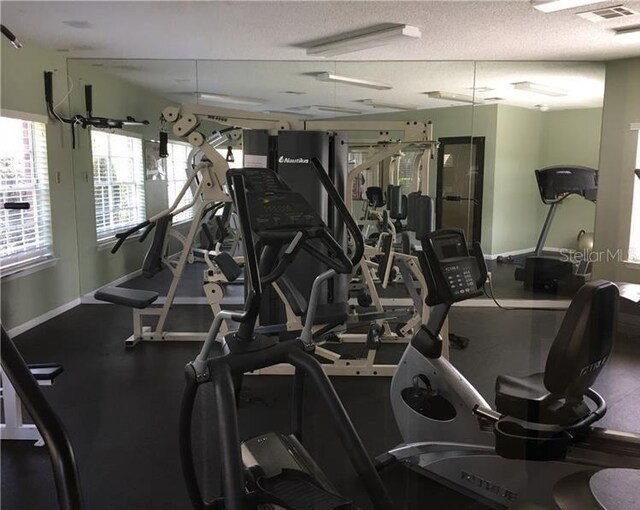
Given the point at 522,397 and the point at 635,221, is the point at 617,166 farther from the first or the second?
Answer: the point at 522,397

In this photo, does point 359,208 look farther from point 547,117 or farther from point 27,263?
point 27,263

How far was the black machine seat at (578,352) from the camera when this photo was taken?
1.62m

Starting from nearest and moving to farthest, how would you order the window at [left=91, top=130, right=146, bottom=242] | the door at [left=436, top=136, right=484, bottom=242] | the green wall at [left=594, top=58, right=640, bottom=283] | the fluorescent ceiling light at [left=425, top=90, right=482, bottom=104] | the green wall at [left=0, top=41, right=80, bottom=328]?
1. the green wall at [left=0, top=41, right=80, bottom=328]
2. the green wall at [left=594, top=58, right=640, bottom=283]
3. the window at [left=91, top=130, right=146, bottom=242]
4. the fluorescent ceiling light at [left=425, top=90, right=482, bottom=104]
5. the door at [left=436, top=136, right=484, bottom=242]

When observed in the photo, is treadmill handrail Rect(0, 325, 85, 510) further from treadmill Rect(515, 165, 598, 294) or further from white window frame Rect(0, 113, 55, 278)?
treadmill Rect(515, 165, 598, 294)

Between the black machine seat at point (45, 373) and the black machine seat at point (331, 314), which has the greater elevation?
the black machine seat at point (331, 314)

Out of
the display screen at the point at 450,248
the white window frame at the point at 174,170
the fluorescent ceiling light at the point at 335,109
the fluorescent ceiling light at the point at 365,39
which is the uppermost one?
the fluorescent ceiling light at the point at 365,39

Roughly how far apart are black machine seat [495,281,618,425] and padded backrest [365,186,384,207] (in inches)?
147

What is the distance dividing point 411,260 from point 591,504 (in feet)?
7.55

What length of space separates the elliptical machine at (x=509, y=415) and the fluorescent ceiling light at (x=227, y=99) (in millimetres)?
4012

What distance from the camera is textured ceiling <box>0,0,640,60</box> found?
3311 mm

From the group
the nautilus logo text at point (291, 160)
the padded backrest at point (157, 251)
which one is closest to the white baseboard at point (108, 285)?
the padded backrest at point (157, 251)

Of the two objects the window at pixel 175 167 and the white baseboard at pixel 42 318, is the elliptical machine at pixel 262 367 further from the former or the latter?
the window at pixel 175 167

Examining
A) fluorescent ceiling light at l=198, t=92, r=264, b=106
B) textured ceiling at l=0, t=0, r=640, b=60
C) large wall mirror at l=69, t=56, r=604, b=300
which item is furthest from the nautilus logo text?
fluorescent ceiling light at l=198, t=92, r=264, b=106

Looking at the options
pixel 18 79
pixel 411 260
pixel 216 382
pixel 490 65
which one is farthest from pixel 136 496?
pixel 490 65
